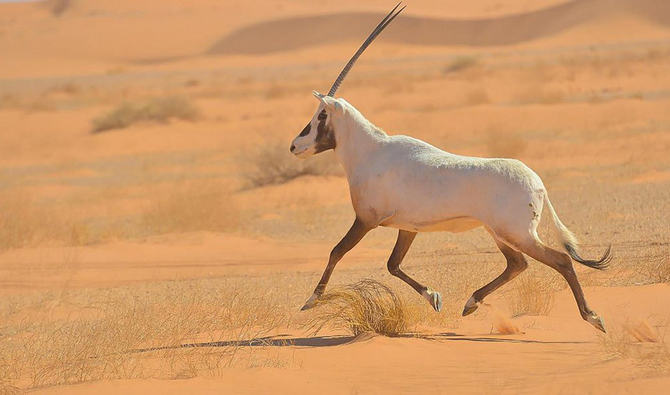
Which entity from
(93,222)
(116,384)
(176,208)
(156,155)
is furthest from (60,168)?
(116,384)

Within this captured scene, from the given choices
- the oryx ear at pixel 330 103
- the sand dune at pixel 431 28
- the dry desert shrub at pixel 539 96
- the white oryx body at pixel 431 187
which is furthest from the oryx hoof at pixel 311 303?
the sand dune at pixel 431 28

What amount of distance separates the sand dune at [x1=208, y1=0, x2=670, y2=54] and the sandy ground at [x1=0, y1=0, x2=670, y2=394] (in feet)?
32.7

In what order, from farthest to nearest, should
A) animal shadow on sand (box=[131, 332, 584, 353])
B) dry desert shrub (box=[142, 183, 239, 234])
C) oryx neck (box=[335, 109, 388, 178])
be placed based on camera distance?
dry desert shrub (box=[142, 183, 239, 234]), oryx neck (box=[335, 109, 388, 178]), animal shadow on sand (box=[131, 332, 584, 353])

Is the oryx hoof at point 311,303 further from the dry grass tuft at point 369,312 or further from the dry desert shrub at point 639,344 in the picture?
the dry desert shrub at point 639,344

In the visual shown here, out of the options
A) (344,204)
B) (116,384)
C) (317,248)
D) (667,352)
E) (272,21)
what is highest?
(667,352)

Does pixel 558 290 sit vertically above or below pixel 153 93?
above

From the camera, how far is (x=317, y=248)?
1405 cm

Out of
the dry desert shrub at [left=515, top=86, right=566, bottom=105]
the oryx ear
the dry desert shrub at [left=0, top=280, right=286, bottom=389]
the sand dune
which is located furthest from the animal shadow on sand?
the sand dune

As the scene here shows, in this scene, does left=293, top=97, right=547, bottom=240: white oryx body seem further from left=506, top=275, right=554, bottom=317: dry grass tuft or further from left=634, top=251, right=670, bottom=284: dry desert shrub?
left=634, top=251, right=670, bottom=284: dry desert shrub

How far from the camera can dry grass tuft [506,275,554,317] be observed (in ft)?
29.0

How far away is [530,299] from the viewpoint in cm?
887

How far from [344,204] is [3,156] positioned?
1619 centimetres

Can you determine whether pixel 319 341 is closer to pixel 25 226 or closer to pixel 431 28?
pixel 25 226

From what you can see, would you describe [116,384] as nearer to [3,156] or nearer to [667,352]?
[667,352]
